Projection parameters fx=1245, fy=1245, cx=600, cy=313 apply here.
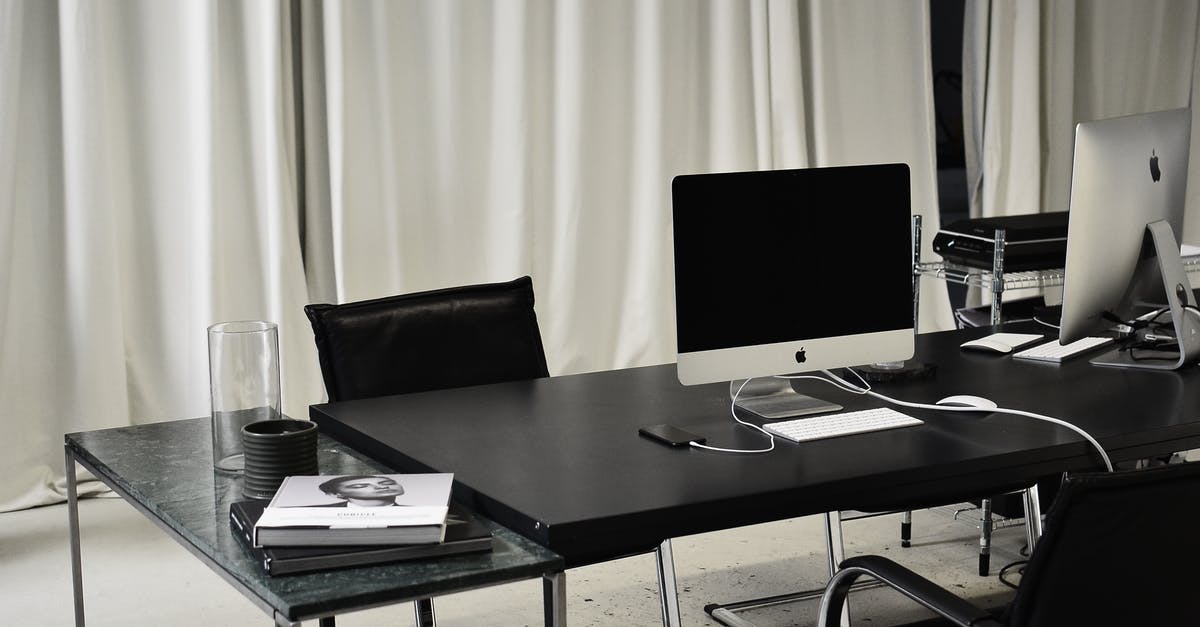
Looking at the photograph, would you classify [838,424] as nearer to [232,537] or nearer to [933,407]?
[933,407]

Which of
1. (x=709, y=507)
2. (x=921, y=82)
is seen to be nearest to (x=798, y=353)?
(x=709, y=507)

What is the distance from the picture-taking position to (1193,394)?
87.0 inches

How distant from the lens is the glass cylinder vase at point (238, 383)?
1.81 metres

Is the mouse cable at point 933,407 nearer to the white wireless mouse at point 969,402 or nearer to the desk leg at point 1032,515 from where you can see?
the white wireless mouse at point 969,402

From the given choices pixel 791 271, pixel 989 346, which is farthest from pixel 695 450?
pixel 989 346

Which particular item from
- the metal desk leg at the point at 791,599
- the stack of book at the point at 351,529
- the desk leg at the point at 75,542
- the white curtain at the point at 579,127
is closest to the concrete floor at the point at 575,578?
the metal desk leg at the point at 791,599

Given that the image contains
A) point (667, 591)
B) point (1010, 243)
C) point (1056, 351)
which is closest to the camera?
point (667, 591)

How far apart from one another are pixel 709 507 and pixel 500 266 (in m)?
2.75

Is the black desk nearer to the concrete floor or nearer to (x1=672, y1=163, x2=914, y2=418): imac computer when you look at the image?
(x1=672, y1=163, x2=914, y2=418): imac computer

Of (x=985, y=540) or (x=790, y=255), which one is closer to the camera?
(x=790, y=255)

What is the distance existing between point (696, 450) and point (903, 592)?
45 cm

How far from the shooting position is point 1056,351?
8.39 feet

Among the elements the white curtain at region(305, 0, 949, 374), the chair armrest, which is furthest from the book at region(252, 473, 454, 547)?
the white curtain at region(305, 0, 949, 374)

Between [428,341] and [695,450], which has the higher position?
[428,341]
